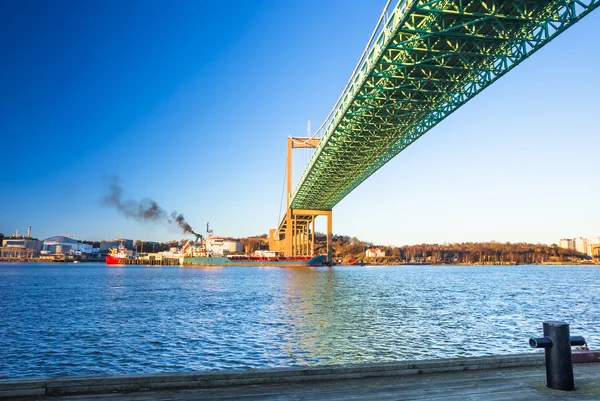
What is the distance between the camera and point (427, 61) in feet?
69.7

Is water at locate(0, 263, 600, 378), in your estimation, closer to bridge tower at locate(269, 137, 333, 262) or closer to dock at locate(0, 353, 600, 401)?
dock at locate(0, 353, 600, 401)

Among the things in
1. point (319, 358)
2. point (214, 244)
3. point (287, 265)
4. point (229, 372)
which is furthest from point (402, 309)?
point (214, 244)

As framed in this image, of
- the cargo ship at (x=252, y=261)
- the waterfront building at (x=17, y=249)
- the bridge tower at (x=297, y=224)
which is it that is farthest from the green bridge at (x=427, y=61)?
the waterfront building at (x=17, y=249)

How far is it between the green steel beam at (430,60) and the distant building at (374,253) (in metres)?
138

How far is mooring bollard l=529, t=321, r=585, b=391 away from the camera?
4199mm

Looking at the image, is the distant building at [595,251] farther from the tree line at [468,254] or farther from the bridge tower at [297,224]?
the bridge tower at [297,224]

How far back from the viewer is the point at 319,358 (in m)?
10.3

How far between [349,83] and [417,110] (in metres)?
4.63

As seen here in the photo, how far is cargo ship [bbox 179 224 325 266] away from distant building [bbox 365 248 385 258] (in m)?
74.6

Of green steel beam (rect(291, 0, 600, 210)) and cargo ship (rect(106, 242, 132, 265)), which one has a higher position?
green steel beam (rect(291, 0, 600, 210))

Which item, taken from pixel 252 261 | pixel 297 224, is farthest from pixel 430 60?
pixel 252 261

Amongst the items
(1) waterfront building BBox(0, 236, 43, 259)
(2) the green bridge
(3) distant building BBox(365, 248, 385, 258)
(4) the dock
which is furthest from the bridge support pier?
(1) waterfront building BBox(0, 236, 43, 259)

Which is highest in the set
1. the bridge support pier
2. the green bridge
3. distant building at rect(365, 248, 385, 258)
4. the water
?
the green bridge

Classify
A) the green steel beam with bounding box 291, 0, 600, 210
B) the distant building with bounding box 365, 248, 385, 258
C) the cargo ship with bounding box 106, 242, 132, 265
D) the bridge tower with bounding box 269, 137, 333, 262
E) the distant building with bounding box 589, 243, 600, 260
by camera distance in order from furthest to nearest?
the distant building with bounding box 365, 248, 385, 258 → the distant building with bounding box 589, 243, 600, 260 → the cargo ship with bounding box 106, 242, 132, 265 → the bridge tower with bounding box 269, 137, 333, 262 → the green steel beam with bounding box 291, 0, 600, 210
